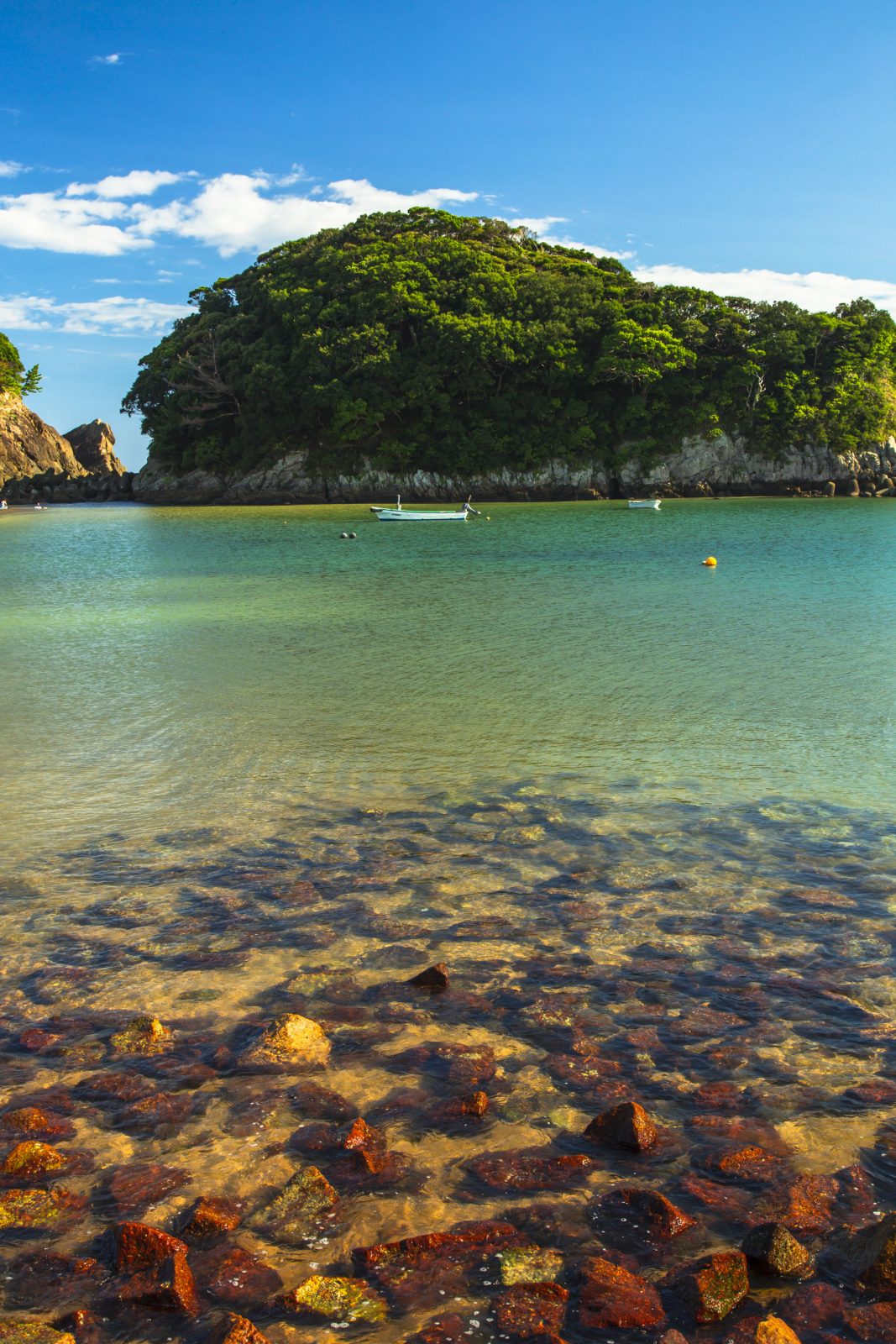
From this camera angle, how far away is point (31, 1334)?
9.48 ft

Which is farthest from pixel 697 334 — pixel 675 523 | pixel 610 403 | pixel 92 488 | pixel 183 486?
pixel 92 488

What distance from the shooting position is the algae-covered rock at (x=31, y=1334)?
2.86m

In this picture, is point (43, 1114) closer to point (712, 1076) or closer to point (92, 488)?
point (712, 1076)

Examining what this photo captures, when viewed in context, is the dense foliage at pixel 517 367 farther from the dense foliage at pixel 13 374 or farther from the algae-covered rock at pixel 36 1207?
the algae-covered rock at pixel 36 1207

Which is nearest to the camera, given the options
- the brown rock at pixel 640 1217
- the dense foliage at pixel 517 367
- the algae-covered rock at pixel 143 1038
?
the brown rock at pixel 640 1217

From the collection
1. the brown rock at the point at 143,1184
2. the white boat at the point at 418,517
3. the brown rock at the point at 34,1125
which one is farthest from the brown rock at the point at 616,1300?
the white boat at the point at 418,517

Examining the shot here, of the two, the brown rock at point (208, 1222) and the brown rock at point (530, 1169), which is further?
the brown rock at point (530, 1169)

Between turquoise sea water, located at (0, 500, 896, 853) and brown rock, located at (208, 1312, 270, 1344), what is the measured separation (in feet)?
17.3

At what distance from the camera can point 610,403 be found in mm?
78125

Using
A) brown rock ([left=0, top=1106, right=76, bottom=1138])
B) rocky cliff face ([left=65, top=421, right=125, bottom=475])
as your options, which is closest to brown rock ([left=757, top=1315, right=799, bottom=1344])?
brown rock ([left=0, top=1106, right=76, bottom=1138])

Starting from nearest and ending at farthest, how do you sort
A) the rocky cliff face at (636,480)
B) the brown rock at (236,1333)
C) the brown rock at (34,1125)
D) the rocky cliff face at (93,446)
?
1. the brown rock at (236,1333)
2. the brown rock at (34,1125)
3. the rocky cliff face at (636,480)
4. the rocky cliff face at (93,446)

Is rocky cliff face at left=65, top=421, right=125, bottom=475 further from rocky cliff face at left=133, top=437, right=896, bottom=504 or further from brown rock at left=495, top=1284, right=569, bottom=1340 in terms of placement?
brown rock at left=495, top=1284, right=569, bottom=1340

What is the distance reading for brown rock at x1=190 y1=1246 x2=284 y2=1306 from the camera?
306 cm

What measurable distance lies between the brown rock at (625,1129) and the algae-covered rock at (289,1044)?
1.33 metres
